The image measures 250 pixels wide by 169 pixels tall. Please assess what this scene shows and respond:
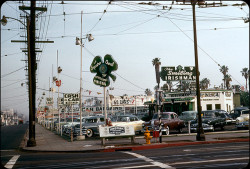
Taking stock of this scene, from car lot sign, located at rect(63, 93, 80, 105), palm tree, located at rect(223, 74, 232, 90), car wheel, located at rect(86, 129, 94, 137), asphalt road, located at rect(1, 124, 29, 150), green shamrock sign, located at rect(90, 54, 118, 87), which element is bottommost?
asphalt road, located at rect(1, 124, 29, 150)

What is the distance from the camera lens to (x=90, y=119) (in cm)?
2889

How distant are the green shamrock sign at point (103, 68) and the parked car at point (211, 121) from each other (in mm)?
10059

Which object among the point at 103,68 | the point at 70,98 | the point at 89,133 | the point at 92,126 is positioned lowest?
the point at 89,133

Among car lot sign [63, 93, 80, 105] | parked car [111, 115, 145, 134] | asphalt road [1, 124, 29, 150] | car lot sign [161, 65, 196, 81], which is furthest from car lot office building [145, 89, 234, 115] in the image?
car lot sign [63, 93, 80, 105]

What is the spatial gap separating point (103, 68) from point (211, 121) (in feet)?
38.1

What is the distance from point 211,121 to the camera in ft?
89.5

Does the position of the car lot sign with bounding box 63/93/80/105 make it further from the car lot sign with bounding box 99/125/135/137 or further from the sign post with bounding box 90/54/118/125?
the car lot sign with bounding box 99/125/135/137

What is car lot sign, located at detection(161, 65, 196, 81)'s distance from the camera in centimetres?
2987

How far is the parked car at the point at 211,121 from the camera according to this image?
26.7 meters

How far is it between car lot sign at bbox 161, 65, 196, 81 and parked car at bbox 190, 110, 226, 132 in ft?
12.2

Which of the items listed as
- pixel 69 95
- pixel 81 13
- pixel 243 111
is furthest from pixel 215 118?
pixel 81 13

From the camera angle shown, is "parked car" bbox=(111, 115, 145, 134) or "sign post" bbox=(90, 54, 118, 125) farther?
"parked car" bbox=(111, 115, 145, 134)

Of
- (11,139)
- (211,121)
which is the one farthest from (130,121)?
(11,139)

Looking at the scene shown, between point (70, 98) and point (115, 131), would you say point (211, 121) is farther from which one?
point (70, 98)
